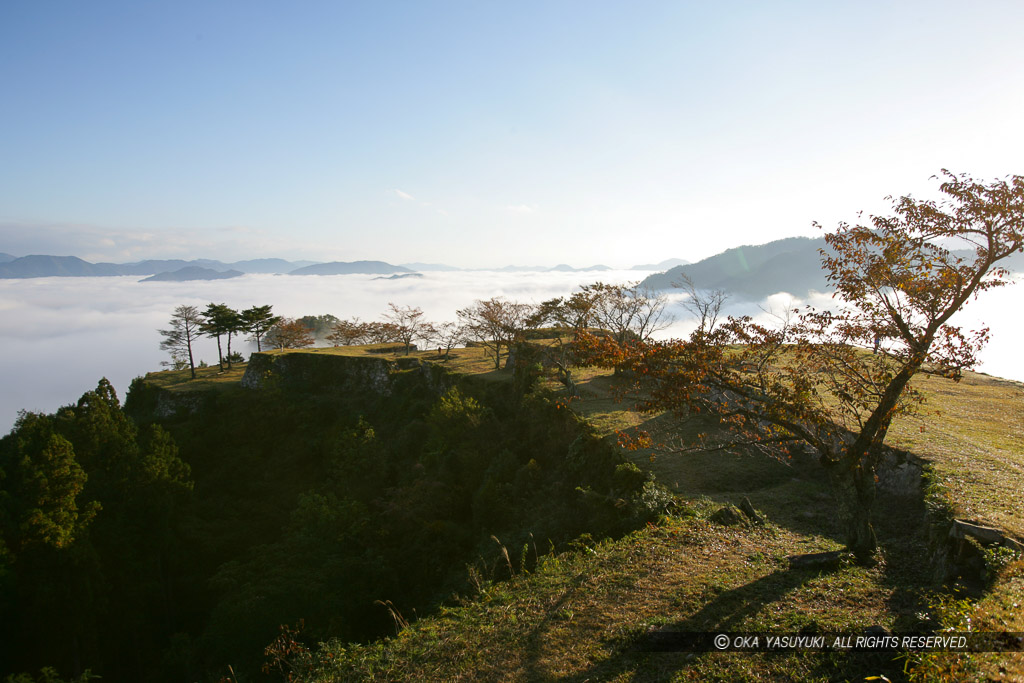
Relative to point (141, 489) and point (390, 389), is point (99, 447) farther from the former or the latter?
point (390, 389)

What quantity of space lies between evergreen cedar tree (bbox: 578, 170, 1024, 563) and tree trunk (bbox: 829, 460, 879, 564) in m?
0.02

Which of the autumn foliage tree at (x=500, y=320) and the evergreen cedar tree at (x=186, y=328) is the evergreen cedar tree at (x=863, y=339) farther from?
the evergreen cedar tree at (x=186, y=328)

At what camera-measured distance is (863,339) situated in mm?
9320

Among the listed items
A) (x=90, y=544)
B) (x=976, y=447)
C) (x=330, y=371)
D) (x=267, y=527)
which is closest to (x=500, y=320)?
(x=330, y=371)

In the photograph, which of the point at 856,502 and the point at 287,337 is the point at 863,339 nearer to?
the point at 856,502

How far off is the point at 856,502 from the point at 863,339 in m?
3.63

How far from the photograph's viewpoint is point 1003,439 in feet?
54.6

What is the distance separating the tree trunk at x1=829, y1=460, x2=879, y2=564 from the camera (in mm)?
9703

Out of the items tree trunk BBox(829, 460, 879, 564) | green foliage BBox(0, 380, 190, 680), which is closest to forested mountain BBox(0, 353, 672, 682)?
green foliage BBox(0, 380, 190, 680)

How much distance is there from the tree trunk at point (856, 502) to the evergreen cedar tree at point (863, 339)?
0.07ft

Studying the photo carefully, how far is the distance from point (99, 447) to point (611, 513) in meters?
35.7

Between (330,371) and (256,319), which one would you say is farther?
(256,319)

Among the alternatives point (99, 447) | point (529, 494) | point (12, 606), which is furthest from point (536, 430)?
point (99, 447)

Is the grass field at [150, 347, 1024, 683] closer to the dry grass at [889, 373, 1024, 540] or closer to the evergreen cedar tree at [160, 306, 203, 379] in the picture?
the dry grass at [889, 373, 1024, 540]
